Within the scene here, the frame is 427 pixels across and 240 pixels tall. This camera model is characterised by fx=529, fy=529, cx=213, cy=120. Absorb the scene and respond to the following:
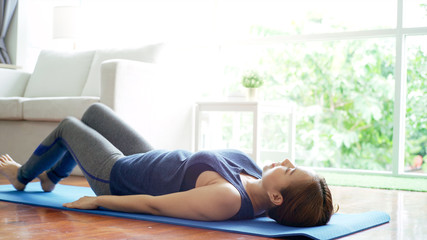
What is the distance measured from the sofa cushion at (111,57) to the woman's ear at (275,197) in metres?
2.41

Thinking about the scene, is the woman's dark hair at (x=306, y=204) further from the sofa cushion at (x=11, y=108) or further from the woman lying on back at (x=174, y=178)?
the sofa cushion at (x=11, y=108)

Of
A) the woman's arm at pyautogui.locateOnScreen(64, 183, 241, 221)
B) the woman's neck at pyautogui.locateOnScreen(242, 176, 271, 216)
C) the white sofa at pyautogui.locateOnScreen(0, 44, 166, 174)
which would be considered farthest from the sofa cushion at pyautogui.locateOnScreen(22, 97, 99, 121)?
the woman's neck at pyautogui.locateOnScreen(242, 176, 271, 216)

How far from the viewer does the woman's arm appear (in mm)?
1820

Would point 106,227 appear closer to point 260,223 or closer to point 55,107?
point 260,223

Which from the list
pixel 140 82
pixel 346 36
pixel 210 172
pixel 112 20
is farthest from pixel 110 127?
pixel 112 20

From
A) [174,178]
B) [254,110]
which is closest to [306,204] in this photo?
[174,178]

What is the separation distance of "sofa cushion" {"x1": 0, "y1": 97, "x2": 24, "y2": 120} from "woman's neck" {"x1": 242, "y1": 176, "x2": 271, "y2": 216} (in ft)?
8.39

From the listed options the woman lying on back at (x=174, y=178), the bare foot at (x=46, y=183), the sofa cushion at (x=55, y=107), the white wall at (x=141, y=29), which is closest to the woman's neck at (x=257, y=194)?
the woman lying on back at (x=174, y=178)

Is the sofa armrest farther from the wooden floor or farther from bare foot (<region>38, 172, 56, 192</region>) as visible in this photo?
the wooden floor

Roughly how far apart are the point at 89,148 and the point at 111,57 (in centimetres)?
224

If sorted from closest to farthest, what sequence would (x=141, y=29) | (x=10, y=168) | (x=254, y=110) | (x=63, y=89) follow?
(x=10, y=168) < (x=254, y=110) < (x=63, y=89) < (x=141, y=29)

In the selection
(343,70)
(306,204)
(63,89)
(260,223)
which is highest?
(343,70)

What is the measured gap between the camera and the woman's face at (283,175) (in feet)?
5.80

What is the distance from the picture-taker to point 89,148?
2246 mm
